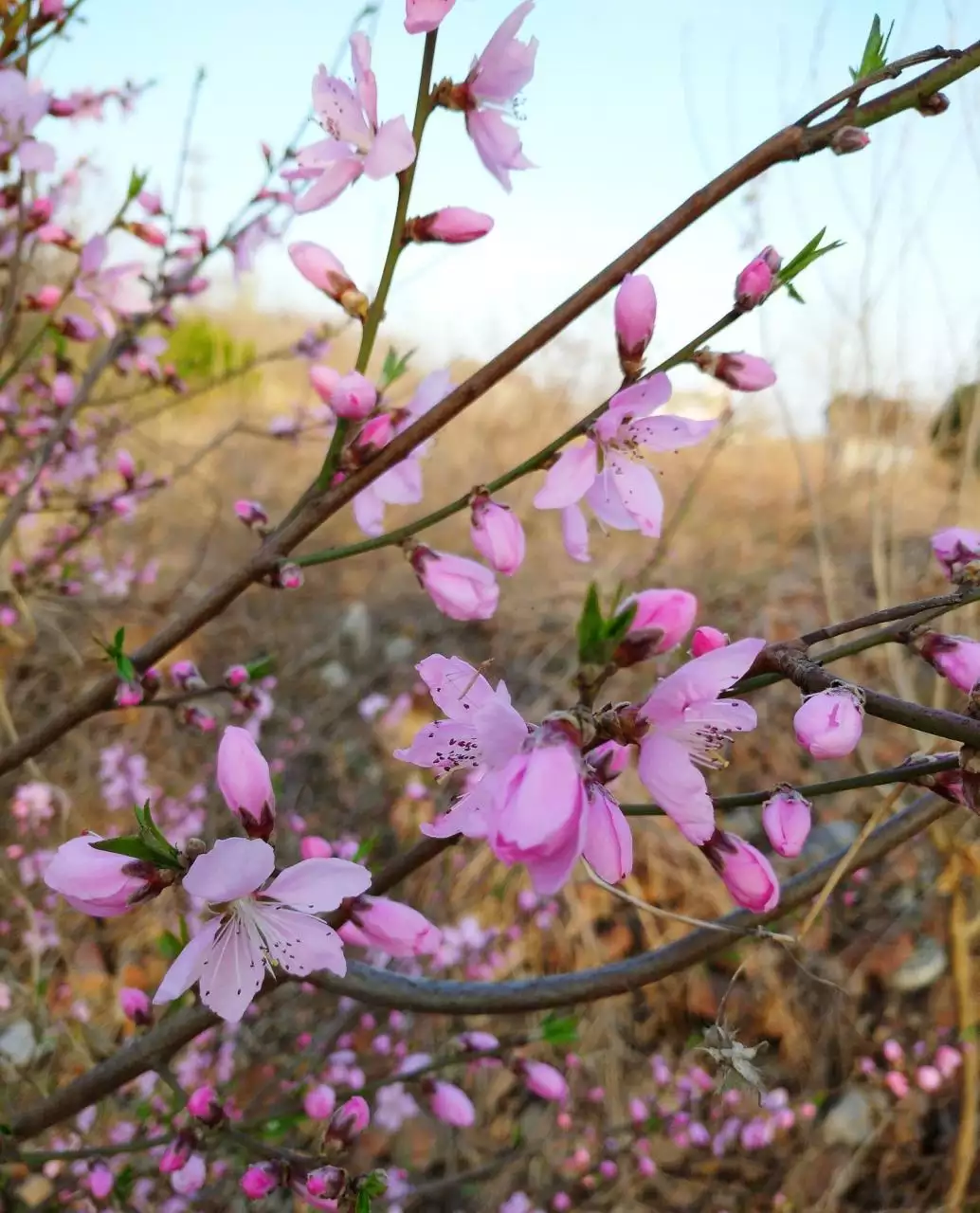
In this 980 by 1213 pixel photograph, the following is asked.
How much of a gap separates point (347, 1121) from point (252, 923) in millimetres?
414

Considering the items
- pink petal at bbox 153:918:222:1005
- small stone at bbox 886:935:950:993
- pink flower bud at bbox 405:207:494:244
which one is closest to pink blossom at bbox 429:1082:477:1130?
pink petal at bbox 153:918:222:1005

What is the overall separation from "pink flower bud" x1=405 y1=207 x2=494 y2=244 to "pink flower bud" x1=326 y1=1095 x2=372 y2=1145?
40.5 inches

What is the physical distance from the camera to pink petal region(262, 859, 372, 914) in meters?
0.71

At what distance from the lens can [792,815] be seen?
0.74 m

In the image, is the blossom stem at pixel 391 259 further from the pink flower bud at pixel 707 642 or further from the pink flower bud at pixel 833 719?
the pink flower bud at pixel 833 719

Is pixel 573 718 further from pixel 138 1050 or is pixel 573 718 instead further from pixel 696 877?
pixel 696 877

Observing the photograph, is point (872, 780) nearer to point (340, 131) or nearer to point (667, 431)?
point (667, 431)

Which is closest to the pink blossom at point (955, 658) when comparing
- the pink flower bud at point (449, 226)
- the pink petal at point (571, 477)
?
the pink petal at point (571, 477)

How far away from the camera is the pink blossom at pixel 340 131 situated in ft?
3.23

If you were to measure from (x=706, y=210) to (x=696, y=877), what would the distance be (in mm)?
2941

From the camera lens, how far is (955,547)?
91 centimetres

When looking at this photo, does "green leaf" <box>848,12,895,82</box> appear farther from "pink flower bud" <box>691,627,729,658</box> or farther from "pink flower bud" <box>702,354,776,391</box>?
"pink flower bud" <box>691,627,729,658</box>

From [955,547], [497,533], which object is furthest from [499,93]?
[955,547]

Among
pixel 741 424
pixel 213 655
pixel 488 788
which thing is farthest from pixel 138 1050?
pixel 741 424
